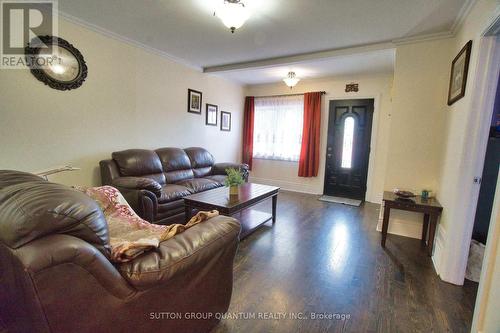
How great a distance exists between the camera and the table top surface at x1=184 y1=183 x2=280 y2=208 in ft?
8.49

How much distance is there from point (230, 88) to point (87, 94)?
10.1ft

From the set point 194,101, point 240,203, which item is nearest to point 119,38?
point 194,101

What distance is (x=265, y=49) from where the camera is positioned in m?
3.55

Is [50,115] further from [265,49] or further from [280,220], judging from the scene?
[280,220]

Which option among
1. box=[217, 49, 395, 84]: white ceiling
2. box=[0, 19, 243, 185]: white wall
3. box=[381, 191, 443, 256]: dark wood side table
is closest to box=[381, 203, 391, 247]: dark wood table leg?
box=[381, 191, 443, 256]: dark wood side table

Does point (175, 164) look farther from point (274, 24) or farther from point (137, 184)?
point (274, 24)

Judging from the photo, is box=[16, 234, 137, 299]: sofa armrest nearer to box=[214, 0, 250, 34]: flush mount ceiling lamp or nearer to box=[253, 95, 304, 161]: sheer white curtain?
box=[214, 0, 250, 34]: flush mount ceiling lamp

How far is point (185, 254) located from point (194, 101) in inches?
157

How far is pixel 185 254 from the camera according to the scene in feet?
3.55

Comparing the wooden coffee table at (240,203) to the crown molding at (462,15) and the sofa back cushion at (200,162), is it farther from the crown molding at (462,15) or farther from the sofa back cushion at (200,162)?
the crown molding at (462,15)

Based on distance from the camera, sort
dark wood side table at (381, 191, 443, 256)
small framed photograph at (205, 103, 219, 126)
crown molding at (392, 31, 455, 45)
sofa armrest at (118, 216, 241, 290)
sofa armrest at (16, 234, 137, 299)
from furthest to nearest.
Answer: small framed photograph at (205, 103, 219, 126)
crown molding at (392, 31, 455, 45)
dark wood side table at (381, 191, 443, 256)
sofa armrest at (118, 216, 241, 290)
sofa armrest at (16, 234, 137, 299)

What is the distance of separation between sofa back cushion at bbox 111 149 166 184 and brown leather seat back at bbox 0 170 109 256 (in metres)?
2.46

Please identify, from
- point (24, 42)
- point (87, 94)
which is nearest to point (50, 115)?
point (87, 94)

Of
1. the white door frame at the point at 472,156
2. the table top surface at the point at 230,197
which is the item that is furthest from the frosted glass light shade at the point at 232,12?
the white door frame at the point at 472,156
